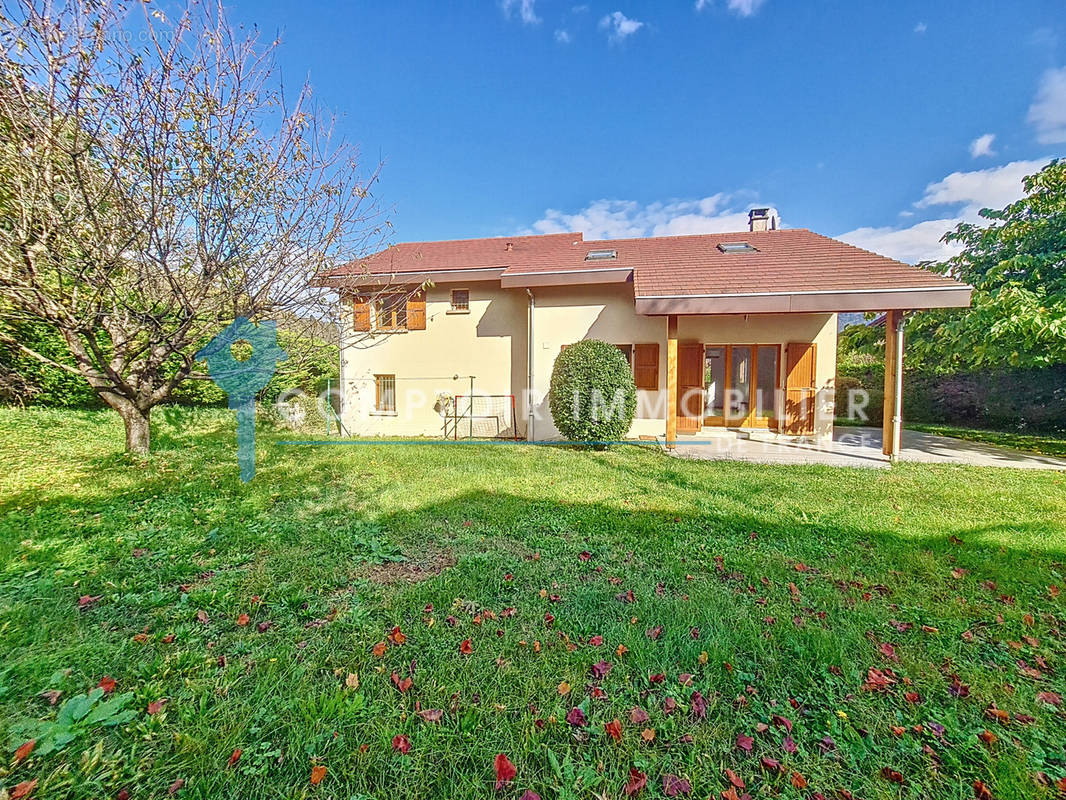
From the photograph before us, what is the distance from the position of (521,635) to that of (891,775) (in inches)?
73.3

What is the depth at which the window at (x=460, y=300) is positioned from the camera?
1184 centimetres

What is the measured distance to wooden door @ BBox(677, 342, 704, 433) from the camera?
1023cm

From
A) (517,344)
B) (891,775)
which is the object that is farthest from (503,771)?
(517,344)

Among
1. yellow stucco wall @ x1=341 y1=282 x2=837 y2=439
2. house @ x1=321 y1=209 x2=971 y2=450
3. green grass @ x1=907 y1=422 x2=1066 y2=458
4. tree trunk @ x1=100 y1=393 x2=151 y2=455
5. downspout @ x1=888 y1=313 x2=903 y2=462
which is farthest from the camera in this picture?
yellow stucco wall @ x1=341 y1=282 x2=837 y2=439

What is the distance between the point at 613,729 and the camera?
1.93 metres

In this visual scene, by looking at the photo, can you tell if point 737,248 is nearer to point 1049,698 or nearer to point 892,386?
point 892,386

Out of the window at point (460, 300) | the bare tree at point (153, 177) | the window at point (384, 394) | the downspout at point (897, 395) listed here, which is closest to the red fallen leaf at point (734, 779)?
the bare tree at point (153, 177)

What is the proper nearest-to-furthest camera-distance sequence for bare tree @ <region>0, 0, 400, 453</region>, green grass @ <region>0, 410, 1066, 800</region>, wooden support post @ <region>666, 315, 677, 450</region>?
green grass @ <region>0, 410, 1066, 800</region>, bare tree @ <region>0, 0, 400, 453</region>, wooden support post @ <region>666, 315, 677, 450</region>

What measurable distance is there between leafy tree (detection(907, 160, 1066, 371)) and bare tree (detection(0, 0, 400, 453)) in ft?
38.4

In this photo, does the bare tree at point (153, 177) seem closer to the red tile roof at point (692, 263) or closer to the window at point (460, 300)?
the red tile roof at point (692, 263)

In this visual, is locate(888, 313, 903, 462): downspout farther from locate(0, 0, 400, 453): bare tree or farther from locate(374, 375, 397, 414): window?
locate(374, 375, 397, 414): window

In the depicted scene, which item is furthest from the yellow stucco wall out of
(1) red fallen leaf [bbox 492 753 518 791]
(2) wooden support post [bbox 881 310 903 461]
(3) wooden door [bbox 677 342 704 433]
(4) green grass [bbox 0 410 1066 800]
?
(1) red fallen leaf [bbox 492 753 518 791]

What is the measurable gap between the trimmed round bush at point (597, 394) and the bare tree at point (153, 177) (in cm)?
509

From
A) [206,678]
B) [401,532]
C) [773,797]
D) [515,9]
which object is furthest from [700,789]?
[515,9]
